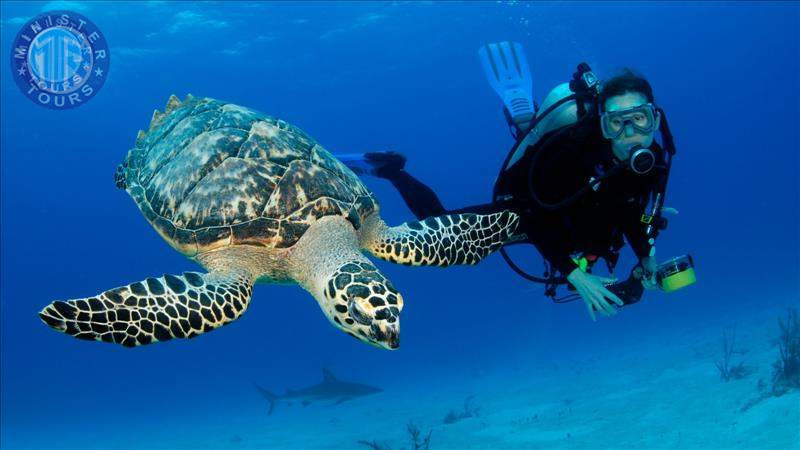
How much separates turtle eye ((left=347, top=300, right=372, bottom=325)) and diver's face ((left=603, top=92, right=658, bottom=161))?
3.16 metres

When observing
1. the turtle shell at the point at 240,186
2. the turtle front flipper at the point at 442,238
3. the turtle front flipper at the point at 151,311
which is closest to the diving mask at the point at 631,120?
the turtle front flipper at the point at 442,238

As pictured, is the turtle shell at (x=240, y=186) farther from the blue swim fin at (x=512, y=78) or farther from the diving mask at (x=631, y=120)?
the blue swim fin at (x=512, y=78)

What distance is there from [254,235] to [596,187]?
3.59m

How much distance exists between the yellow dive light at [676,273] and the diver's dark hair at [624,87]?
1.74 meters

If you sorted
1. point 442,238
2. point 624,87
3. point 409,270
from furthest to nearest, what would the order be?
point 409,270
point 442,238
point 624,87

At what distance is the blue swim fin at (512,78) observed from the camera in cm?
791

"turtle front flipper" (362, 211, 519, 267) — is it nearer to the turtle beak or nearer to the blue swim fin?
the turtle beak

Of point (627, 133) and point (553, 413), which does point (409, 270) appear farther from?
point (627, 133)

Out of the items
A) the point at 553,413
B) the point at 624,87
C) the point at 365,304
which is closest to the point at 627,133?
the point at 624,87

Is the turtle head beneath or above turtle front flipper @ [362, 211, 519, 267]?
beneath

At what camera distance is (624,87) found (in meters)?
5.25

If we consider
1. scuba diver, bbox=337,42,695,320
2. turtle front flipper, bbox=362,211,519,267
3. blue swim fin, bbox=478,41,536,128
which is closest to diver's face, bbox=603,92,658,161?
scuba diver, bbox=337,42,695,320

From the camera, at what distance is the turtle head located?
12.8 feet

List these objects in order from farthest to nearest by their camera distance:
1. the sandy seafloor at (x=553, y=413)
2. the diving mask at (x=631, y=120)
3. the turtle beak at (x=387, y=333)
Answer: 1. the sandy seafloor at (x=553, y=413)
2. the diving mask at (x=631, y=120)
3. the turtle beak at (x=387, y=333)
